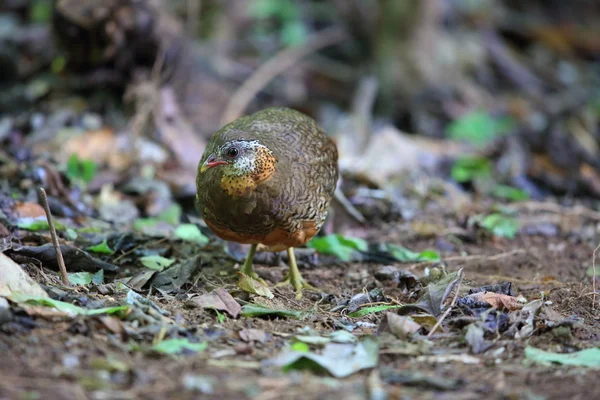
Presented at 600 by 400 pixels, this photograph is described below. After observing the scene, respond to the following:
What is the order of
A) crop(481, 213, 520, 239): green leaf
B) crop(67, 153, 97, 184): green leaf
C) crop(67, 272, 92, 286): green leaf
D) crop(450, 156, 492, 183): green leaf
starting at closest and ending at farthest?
1. crop(67, 272, 92, 286): green leaf
2. crop(481, 213, 520, 239): green leaf
3. crop(67, 153, 97, 184): green leaf
4. crop(450, 156, 492, 183): green leaf

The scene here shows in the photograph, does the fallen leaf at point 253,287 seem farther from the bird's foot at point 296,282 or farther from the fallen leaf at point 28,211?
the fallen leaf at point 28,211

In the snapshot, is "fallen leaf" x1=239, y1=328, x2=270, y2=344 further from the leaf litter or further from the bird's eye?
the bird's eye

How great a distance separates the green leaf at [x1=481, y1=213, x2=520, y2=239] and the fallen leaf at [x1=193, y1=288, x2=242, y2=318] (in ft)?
9.58

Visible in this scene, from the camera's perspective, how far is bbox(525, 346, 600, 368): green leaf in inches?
129

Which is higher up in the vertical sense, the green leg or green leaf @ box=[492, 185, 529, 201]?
green leaf @ box=[492, 185, 529, 201]

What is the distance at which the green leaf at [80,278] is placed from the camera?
4.07 meters

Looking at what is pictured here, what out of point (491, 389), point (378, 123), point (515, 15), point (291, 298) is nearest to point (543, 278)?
point (291, 298)

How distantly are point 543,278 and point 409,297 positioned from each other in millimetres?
1184

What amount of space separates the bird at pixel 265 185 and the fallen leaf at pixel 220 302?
→ 52 cm

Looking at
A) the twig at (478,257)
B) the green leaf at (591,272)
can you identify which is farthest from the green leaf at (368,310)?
the green leaf at (591,272)

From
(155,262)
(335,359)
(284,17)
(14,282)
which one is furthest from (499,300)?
(284,17)

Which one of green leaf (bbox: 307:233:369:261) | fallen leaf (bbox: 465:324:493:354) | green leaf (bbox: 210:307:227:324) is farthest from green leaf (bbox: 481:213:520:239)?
green leaf (bbox: 210:307:227:324)

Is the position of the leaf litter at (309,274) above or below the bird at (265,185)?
below

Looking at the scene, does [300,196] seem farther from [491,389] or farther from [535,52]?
[535,52]
